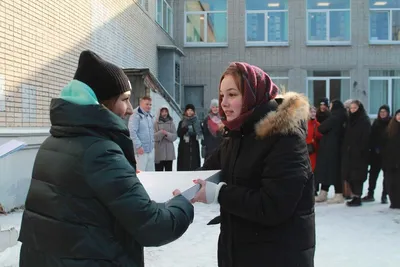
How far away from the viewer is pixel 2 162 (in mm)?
6203

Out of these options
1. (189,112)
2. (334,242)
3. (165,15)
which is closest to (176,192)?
(334,242)

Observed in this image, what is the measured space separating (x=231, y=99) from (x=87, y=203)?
0.88 m

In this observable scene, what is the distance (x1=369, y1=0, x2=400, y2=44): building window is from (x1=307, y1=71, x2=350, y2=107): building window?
2233mm

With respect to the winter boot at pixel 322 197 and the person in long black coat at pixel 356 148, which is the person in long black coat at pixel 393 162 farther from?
the winter boot at pixel 322 197

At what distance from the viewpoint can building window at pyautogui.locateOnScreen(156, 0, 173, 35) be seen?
18625 mm

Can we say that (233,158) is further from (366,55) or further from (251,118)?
(366,55)

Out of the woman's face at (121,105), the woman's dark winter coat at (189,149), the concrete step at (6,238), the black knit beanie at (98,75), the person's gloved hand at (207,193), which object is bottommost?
the concrete step at (6,238)

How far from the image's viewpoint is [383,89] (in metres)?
20.8

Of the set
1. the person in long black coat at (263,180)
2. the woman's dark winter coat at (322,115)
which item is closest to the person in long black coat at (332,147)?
the woman's dark winter coat at (322,115)

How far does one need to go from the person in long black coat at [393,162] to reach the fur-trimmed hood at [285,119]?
5.57 m

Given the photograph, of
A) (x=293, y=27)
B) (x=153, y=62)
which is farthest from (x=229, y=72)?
(x=293, y=27)

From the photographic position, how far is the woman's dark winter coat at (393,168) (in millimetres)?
7051

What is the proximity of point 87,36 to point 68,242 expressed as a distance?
9056mm

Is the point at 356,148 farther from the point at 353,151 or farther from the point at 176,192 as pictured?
the point at 176,192
